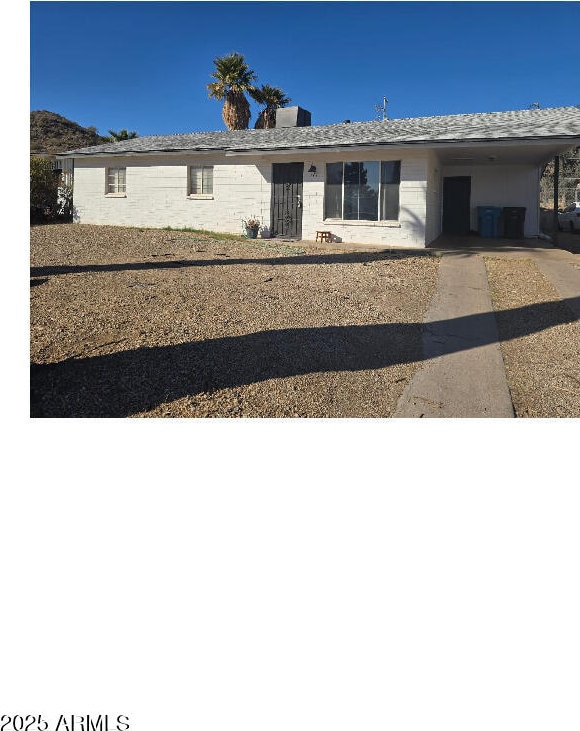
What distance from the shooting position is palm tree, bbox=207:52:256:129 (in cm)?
3381

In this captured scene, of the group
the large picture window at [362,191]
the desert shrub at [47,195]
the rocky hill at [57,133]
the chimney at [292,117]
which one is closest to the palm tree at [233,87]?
the rocky hill at [57,133]

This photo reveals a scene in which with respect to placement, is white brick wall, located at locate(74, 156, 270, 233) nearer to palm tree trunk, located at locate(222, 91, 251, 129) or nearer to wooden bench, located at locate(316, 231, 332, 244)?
wooden bench, located at locate(316, 231, 332, 244)

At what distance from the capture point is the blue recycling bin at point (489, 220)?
20.0 m

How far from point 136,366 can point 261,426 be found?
162 cm

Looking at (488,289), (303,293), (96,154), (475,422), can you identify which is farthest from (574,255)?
(96,154)

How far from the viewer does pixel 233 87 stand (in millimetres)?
34031

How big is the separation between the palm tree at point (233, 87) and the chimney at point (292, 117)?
38.6 feet

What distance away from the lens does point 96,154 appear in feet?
69.2

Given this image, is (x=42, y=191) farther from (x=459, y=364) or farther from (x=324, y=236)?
(x=459, y=364)

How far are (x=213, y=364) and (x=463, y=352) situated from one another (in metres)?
2.89

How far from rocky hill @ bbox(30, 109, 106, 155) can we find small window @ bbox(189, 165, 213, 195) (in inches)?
912

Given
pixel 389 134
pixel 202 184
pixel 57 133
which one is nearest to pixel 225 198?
pixel 202 184

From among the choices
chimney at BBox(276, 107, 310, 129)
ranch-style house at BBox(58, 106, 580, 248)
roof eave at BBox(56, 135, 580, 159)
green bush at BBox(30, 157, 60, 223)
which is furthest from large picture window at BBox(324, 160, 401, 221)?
green bush at BBox(30, 157, 60, 223)

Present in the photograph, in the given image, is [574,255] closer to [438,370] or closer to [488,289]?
[488,289]
